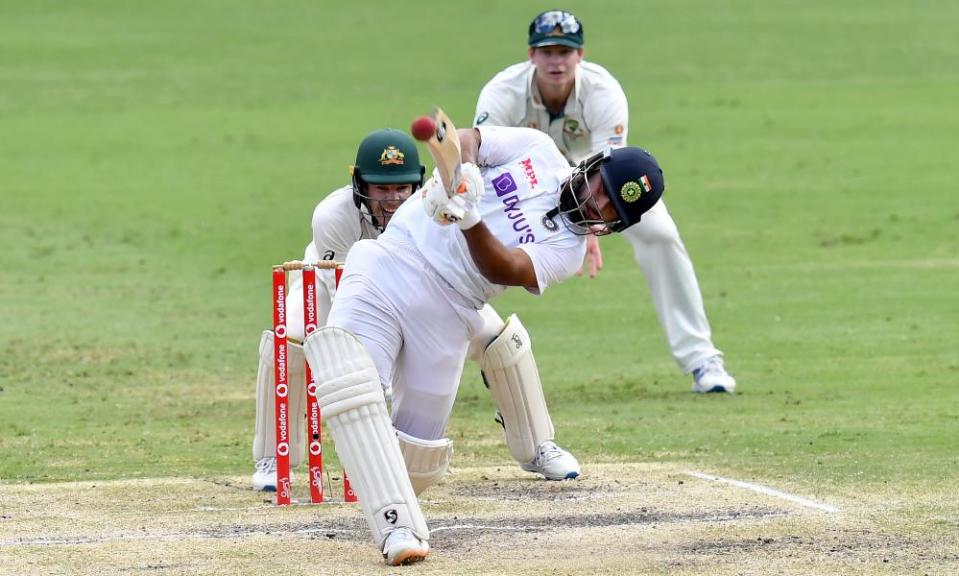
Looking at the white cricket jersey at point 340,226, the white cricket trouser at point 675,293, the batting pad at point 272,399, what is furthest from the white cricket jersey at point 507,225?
the white cricket trouser at point 675,293

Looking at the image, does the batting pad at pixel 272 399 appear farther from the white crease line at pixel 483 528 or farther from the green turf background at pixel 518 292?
the white crease line at pixel 483 528

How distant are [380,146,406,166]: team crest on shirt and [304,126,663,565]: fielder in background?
2.17 feet

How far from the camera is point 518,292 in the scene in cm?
1523

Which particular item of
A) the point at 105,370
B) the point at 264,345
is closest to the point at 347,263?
the point at 264,345

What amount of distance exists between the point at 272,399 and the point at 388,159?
1.20 metres

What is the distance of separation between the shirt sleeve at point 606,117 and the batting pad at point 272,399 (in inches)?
106

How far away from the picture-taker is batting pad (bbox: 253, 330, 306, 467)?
7547 millimetres

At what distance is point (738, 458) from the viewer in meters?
8.16

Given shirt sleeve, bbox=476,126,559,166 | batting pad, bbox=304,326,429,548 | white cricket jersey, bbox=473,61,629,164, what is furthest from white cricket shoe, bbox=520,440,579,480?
white cricket jersey, bbox=473,61,629,164

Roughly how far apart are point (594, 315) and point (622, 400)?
3489 millimetres

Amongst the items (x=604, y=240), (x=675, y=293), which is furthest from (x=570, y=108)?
(x=604, y=240)

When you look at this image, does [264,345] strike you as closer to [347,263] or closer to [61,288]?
[347,263]

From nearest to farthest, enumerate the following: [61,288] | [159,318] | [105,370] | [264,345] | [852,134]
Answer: [264,345] < [105,370] < [159,318] < [61,288] < [852,134]

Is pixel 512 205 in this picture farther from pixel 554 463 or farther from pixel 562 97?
pixel 562 97
